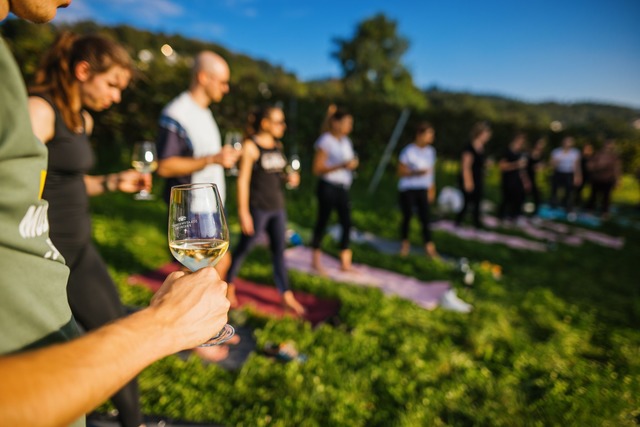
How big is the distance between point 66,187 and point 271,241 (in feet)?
6.89

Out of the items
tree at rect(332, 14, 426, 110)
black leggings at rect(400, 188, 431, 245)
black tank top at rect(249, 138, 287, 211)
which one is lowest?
black leggings at rect(400, 188, 431, 245)

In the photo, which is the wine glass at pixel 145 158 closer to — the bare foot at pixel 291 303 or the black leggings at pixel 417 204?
the bare foot at pixel 291 303

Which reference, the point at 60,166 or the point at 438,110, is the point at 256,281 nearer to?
the point at 60,166

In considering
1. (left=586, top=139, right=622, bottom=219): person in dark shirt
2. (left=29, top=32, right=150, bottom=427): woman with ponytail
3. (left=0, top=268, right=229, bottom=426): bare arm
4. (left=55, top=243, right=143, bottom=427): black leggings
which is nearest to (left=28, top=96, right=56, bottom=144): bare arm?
(left=29, top=32, right=150, bottom=427): woman with ponytail

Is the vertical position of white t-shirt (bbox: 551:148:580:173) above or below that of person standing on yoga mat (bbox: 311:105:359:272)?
below

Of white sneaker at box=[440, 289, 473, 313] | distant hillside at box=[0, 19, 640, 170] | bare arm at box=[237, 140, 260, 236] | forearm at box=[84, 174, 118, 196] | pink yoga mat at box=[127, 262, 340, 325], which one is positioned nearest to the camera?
forearm at box=[84, 174, 118, 196]

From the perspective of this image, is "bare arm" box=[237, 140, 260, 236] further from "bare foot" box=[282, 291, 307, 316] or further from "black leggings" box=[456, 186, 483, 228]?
"black leggings" box=[456, 186, 483, 228]

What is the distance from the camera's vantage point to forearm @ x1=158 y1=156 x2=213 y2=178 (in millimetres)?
2994

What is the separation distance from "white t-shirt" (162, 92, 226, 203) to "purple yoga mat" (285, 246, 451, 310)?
265cm

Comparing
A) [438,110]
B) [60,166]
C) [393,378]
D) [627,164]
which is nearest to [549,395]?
[393,378]

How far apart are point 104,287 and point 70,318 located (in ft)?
4.21

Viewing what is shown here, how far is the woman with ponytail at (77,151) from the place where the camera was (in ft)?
6.30

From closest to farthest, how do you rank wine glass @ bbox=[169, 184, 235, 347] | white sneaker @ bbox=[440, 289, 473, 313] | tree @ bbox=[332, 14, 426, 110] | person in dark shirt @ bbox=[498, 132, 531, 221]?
wine glass @ bbox=[169, 184, 235, 347] → white sneaker @ bbox=[440, 289, 473, 313] → person in dark shirt @ bbox=[498, 132, 531, 221] → tree @ bbox=[332, 14, 426, 110]

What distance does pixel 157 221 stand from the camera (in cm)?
695
